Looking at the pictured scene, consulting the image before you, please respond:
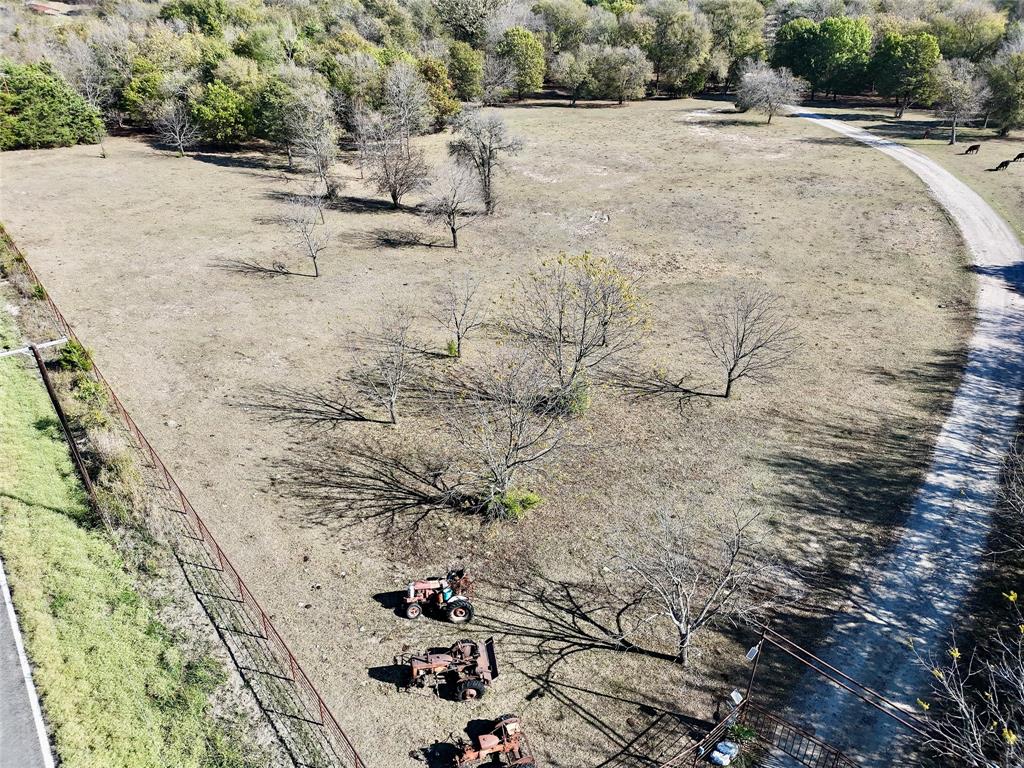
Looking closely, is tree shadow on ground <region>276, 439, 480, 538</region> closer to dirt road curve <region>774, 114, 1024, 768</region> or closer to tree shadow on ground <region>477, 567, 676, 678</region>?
tree shadow on ground <region>477, 567, 676, 678</region>

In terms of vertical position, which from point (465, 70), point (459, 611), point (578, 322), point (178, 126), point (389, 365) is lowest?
point (459, 611)

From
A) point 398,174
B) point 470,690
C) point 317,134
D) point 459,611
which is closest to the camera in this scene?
point 470,690

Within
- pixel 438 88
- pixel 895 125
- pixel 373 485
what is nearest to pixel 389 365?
pixel 373 485

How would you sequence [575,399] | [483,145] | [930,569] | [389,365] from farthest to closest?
[483,145] < [389,365] < [575,399] < [930,569]

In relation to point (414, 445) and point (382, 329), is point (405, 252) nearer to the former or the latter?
point (382, 329)

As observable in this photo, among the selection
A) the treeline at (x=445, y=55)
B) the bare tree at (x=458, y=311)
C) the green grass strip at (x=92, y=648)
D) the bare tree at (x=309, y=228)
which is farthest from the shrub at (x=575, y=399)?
the treeline at (x=445, y=55)

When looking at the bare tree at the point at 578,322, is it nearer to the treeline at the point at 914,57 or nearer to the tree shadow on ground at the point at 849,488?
the tree shadow on ground at the point at 849,488

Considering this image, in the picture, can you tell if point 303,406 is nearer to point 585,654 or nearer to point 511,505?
point 511,505
